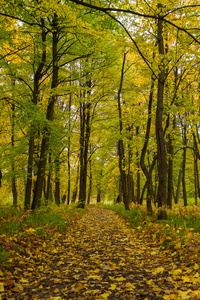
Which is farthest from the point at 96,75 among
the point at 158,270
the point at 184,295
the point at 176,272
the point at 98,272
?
the point at 184,295

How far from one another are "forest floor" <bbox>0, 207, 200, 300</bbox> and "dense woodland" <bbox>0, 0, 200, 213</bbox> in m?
3.36

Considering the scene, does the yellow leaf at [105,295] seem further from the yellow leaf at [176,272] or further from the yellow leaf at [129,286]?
the yellow leaf at [176,272]

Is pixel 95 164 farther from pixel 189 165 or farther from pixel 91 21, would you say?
pixel 91 21

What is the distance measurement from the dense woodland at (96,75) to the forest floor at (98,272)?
3.36 meters

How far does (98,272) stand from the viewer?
4.41 meters

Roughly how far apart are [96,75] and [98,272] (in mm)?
12688

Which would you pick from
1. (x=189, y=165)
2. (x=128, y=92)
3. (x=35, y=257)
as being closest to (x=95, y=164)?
(x=189, y=165)

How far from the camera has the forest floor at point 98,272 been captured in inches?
135

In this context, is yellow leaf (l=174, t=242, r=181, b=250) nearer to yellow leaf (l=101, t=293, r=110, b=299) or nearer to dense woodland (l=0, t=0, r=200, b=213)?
yellow leaf (l=101, t=293, r=110, b=299)

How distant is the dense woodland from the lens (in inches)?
185

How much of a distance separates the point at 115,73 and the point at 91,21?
22.0 ft

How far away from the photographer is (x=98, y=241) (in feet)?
23.2

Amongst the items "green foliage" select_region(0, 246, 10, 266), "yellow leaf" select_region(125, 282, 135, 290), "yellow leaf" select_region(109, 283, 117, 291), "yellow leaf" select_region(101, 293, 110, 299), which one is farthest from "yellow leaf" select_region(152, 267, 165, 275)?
"green foliage" select_region(0, 246, 10, 266)

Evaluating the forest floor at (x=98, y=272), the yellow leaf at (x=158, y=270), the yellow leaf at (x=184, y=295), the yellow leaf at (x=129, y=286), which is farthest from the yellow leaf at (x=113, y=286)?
the yellow leaf at (x=184, y=295)
